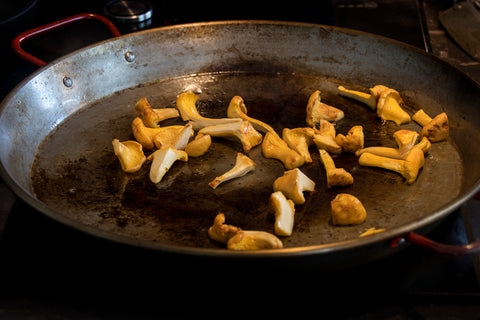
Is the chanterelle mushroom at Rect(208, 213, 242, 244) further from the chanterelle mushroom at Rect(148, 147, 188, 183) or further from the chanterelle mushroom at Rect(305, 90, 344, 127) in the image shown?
the chanterelle mushroom at Rect(305, 90, 344, 127)

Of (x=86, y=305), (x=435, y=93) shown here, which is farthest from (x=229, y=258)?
(x=435, y=93)

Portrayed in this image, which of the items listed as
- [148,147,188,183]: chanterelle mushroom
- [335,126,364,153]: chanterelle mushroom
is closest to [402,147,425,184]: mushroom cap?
[335,126,364,153]: chanterelle mushroom

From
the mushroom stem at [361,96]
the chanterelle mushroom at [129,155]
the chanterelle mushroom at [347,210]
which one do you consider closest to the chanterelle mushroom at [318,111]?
the mushroom stem at [361,96]

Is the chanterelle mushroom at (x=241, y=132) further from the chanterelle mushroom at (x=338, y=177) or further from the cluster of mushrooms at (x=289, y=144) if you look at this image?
the chanterelle mushroom at (x=338, y=177)

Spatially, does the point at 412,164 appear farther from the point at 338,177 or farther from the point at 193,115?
the point at 193,115

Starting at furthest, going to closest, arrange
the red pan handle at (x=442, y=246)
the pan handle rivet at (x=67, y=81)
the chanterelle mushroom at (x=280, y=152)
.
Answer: the pan handle rivet at (x=67, y=81)
the chanterelle mushroom at (x=280, y=152)
the red pan handle at (x=442, y=246)

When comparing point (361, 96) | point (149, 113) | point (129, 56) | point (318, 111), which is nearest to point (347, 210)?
point (318, 111)
